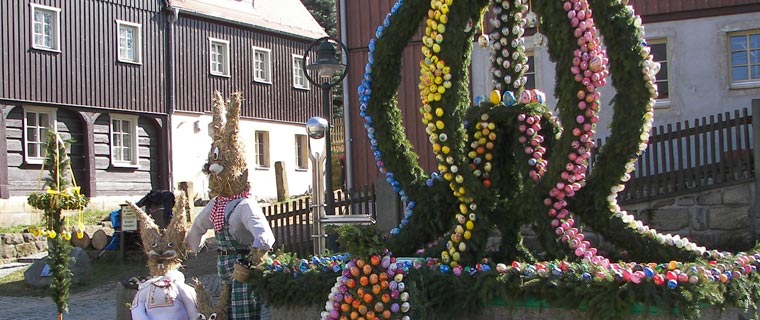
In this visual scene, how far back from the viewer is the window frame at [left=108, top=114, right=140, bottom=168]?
79.1 ft

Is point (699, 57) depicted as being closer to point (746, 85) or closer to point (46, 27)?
point (746, 85)

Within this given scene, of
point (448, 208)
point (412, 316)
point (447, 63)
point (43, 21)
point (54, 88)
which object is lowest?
point (412, 316)

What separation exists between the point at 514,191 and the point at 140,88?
19.6m

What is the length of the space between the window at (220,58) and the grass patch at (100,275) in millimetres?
11576

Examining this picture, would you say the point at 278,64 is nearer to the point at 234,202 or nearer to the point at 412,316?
the point at 234,202

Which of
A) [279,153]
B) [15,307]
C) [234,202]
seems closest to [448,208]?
[234,202]

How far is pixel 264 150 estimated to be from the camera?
93.9 ft

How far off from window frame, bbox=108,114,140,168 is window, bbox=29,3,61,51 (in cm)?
257

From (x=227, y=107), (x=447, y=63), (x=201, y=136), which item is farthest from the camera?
(x=201, y=136)

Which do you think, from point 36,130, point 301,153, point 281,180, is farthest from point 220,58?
point 36,130

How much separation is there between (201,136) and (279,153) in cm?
322

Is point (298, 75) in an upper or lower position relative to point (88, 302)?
upper

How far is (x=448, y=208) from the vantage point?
265 inches

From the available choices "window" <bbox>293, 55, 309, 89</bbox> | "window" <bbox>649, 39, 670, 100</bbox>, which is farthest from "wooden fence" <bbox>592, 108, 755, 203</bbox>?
"window" <bbox>293, 55, 309, 89</bbox>
